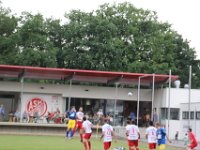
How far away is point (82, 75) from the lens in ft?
148

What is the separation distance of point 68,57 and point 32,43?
15.8 feet

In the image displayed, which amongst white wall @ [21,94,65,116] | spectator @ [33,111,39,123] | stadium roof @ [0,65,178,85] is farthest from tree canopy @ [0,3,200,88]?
spectator @ [33,111,39,123]

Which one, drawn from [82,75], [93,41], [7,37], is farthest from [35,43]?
[82,75]

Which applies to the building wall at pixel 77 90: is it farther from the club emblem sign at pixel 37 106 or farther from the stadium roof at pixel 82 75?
the stadium roof at pixel 82 75

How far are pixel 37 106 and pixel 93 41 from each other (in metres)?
18.0

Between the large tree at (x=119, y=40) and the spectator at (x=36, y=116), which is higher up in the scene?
the large tree at (x=119, y=40)

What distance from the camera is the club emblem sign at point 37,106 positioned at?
44188mm

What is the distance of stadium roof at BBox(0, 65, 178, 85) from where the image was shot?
4269 centimetres

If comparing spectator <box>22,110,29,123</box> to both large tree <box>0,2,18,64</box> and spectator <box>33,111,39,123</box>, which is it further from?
large tree <box>0,2,18,64</box>

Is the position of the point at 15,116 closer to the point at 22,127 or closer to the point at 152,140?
the point at 22,127

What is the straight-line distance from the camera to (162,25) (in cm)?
6569

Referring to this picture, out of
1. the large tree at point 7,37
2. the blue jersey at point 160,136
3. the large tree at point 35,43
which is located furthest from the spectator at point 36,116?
the blue jersey at point 160,136

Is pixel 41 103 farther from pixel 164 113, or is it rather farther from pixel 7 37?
pixel 7 37

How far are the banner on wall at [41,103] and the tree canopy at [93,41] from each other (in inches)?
530
